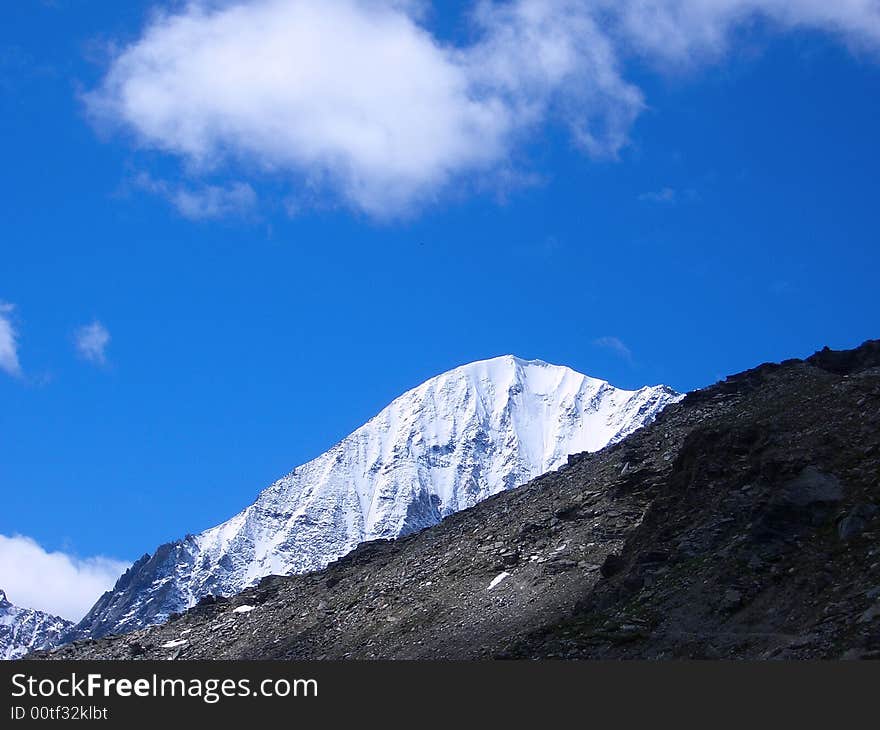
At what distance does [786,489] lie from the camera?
55875 millimetres

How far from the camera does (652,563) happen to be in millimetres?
58219

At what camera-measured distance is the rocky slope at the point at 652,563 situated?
4944cm

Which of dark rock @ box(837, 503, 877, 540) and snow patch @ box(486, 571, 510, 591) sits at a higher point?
snow patch @ box(486, 571, 510, 591)

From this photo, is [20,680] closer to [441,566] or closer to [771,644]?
[771,644]

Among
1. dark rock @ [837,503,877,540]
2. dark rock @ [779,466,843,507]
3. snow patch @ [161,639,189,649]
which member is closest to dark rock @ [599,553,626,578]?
dark rock @ [779,466,843,507]

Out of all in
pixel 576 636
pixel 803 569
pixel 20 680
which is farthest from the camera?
pixel 576 636

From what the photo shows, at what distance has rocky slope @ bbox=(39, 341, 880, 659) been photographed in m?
49.4

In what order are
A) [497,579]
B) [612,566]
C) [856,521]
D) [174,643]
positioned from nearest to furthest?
[856,521]
[612,566]
[497,579]
[174,643]

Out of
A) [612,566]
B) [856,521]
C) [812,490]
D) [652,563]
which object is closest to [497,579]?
[612,566]

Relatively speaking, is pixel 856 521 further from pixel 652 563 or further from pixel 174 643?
pixel 174 643

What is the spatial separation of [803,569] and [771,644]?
5.19m

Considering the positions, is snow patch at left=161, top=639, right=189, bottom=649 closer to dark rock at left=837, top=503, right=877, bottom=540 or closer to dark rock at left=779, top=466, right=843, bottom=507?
dark rock at left=779, top=466, right=843, bottom=507

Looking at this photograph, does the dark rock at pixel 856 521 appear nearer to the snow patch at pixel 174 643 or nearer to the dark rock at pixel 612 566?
the dark rock at pixel 612 566

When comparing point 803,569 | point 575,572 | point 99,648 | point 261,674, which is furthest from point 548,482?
point 261,674
